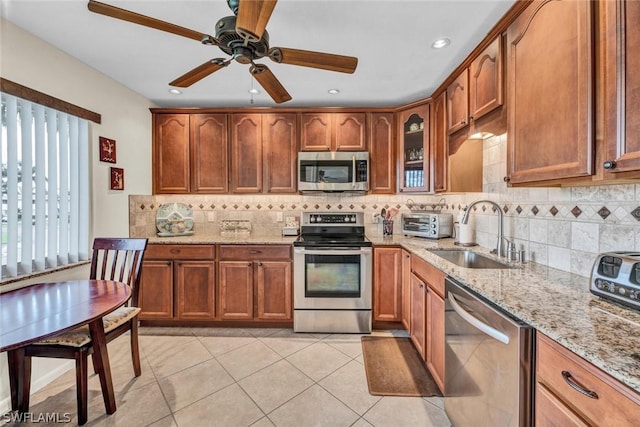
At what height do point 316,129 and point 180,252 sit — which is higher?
point 316,129

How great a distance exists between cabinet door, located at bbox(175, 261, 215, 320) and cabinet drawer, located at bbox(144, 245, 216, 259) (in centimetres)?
7

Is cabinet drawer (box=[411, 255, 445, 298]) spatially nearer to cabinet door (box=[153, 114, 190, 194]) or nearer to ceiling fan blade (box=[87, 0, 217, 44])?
ceiling fan blade (box=[87, 0, 217, 44])

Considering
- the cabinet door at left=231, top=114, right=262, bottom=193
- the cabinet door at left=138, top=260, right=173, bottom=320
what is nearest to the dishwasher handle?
the cabinet door at left=231, top=114, right=262, bottom=193

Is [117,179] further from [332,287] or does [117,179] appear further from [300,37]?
[332,287]

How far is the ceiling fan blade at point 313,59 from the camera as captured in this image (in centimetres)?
142

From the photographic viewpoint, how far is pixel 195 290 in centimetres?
277

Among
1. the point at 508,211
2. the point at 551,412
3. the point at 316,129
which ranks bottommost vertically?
the point at 551,412

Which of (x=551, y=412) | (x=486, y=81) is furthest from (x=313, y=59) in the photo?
(x=551, y=412)

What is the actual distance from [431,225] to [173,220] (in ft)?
9.05

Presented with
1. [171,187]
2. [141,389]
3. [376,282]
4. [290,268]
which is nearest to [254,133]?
[171,187]

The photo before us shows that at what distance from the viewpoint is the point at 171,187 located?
3143 millimetres

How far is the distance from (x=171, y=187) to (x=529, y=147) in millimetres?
3286

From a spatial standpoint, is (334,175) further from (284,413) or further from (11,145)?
(11,145)

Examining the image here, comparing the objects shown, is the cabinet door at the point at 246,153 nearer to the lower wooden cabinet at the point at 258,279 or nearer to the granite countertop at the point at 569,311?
the lower wooden cabinet at the point at 258,279
